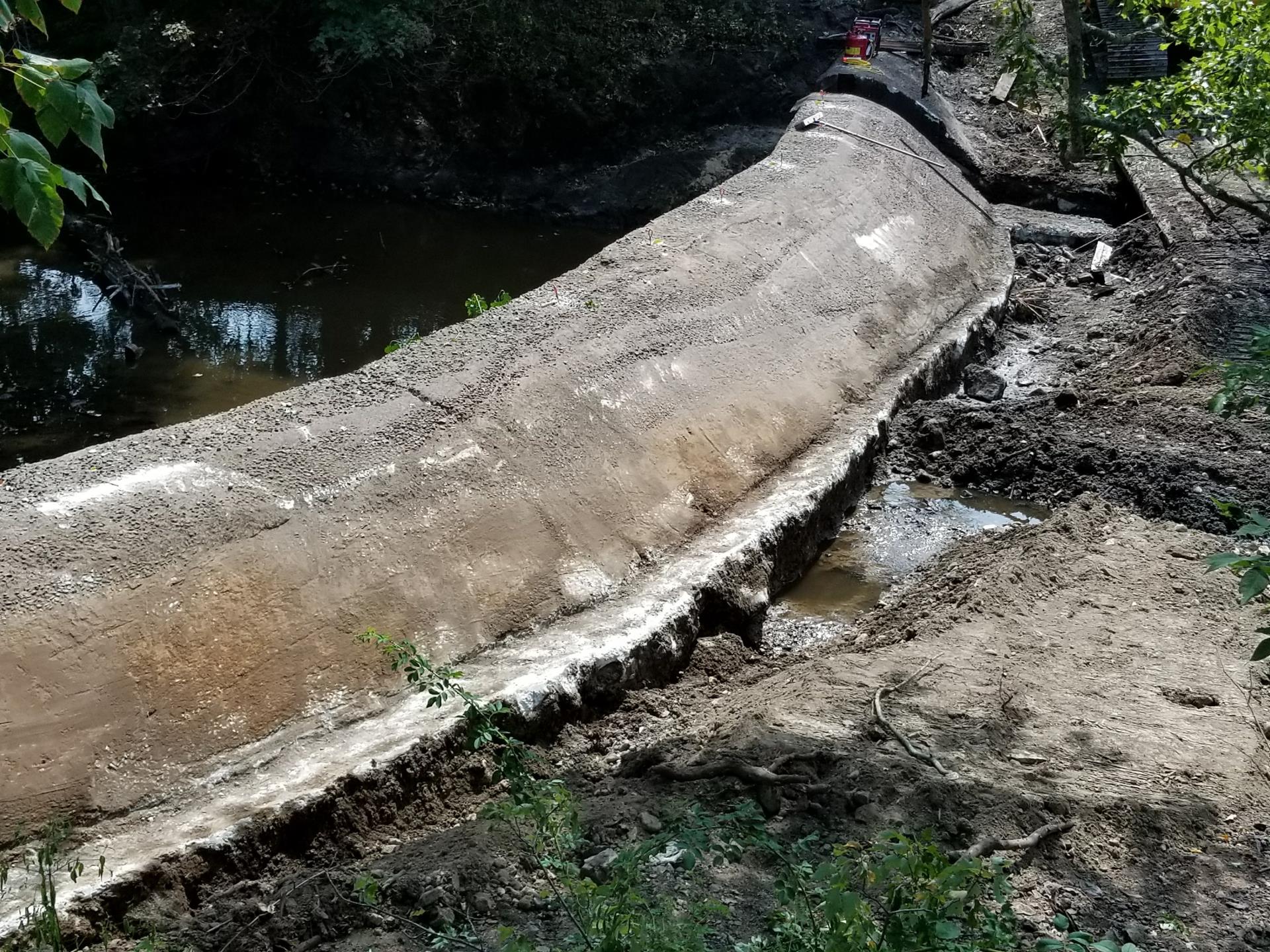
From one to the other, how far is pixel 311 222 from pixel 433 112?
2783 mm

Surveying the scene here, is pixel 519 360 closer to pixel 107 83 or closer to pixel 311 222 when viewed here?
pixel 311 222

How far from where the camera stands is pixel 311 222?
15.2 meters

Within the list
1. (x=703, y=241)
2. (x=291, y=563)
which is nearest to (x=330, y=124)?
(x=703, y=241)

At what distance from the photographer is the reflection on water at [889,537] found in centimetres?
692

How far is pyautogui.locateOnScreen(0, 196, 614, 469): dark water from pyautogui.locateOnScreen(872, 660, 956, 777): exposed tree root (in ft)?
22.4

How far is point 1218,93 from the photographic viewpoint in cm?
795

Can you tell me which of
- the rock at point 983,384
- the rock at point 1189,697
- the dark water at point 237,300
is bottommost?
the dark water at point 237,300

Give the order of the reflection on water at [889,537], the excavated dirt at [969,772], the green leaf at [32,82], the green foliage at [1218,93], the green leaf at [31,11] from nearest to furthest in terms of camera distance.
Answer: the green leaf at [32,82] → the green leaf at [31,11] → the excavated dirt at [969,772] → the reflection on water at [889,537] → the green foliage at [1218,93]

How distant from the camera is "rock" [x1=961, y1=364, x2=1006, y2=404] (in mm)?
9336

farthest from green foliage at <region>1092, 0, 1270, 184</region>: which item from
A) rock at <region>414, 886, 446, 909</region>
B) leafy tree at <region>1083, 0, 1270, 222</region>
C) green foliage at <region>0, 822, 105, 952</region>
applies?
green foliage at <region>0, 822, 105, 952</region>

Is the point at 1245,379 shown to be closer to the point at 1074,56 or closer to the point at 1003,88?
the point at 1074,56

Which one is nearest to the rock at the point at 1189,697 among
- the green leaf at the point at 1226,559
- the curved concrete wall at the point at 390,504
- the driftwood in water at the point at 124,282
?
the green leaf at the point at 1226,559

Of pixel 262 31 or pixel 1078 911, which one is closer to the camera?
pixel 1078 911

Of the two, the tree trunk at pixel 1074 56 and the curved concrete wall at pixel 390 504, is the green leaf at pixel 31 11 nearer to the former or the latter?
the curved concrete wall at pixel 390 504
